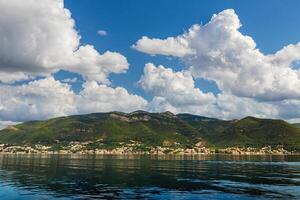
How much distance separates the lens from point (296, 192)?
9450 centimetres

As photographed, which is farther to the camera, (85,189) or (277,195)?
(85,189)

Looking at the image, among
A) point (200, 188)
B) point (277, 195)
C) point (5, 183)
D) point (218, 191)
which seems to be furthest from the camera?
point (5, 183)

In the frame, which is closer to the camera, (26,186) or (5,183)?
(26,186)

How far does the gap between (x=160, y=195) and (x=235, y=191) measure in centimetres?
2023

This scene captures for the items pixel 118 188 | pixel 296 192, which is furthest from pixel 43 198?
pixel 296 192

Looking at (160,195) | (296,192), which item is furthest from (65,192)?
(296,192)

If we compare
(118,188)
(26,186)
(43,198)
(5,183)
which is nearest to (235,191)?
(118,188)

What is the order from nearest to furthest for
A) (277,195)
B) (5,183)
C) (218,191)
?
(277,195), (218,191), (5,183)

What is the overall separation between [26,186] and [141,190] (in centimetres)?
3187

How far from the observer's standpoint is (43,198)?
83875 mm

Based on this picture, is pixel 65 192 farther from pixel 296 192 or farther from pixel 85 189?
pixel 296 192

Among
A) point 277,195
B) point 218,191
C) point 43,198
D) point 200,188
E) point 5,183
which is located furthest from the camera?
point 5,183

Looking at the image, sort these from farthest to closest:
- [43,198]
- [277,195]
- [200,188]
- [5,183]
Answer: [5,183] → [200,188] → [277,195] → [43,198]

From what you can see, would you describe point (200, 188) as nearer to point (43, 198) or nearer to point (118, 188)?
point (118, 188)
